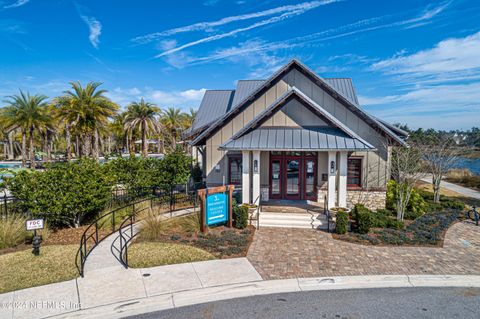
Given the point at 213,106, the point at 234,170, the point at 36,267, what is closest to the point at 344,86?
the point at 213,106

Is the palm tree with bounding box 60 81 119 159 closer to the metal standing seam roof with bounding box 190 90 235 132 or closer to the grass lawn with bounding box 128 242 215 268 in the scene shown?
the metal standing seam roof with bounding box 190 90 235 132

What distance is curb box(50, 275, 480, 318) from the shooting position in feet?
21.5

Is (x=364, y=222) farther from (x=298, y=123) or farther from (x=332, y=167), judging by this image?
(x=298, y=123)

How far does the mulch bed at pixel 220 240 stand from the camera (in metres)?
9.93

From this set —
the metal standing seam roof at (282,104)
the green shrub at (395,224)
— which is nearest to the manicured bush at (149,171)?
the metal standing seam roof at (282,104)

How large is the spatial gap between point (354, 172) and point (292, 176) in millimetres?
3498

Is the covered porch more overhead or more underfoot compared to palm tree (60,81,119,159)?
more underfoot

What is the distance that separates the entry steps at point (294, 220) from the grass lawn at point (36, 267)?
7526 millimetres

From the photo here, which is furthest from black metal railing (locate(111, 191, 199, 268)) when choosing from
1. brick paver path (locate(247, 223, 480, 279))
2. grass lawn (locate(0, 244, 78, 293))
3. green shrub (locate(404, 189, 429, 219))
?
green shrub (locate(404, 189, 429, 219))

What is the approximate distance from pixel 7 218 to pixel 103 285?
6.57m

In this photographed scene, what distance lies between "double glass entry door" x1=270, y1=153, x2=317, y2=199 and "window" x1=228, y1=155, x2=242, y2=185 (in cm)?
202

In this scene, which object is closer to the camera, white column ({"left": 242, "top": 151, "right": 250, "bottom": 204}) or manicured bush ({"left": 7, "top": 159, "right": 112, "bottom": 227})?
manicured bush ({"left": 7, "top": 159, "right": 112, "bottom": 227})

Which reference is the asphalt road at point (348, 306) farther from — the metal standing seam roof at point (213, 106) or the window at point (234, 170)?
the metal standing seam roof at point (213, 106)

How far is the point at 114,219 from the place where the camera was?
12344 millimetres
